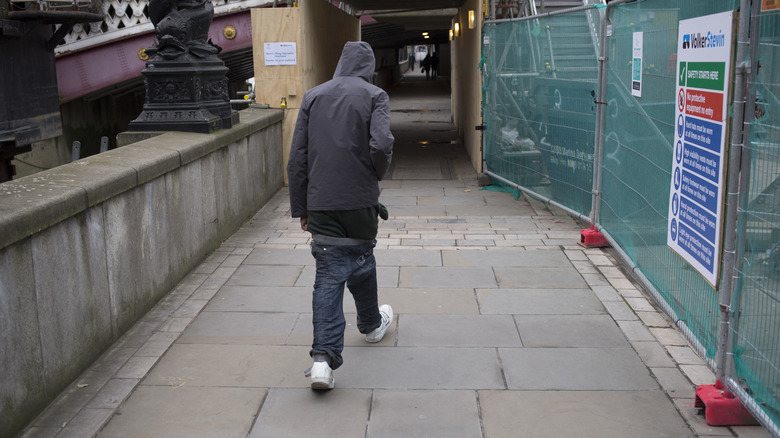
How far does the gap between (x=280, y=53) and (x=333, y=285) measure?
6909 mm

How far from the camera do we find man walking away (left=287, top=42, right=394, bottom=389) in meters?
4.14

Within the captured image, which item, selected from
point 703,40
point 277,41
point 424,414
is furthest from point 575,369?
point 277,41

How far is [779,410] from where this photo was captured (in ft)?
10.6

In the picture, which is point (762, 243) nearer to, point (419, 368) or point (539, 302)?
point (419, 368)

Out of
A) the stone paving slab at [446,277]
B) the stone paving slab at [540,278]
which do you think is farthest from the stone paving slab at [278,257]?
the stone paving slab at [540,278]

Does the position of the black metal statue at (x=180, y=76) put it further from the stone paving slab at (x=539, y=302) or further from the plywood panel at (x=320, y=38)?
the stone paving slab at (x=539, y=302)

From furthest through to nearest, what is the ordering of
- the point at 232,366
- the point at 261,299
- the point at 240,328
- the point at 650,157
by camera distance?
1. the point at 261,299
2. the point at 650,157
3. the point at 240,328
4. the point at 232,366

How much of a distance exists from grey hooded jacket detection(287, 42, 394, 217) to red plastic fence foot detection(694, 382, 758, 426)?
194 centimetres

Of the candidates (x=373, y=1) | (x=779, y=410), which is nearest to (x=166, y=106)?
(x=779, y=410)

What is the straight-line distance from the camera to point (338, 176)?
416 cm

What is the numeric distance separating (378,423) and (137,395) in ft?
4.28

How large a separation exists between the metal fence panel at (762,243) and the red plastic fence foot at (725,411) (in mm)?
118

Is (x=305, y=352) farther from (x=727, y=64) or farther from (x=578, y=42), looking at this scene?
(x=578, y=42)

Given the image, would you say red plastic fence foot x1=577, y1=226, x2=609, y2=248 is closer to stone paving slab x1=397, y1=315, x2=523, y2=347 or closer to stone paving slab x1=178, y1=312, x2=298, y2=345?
stone paving slab x1=397, y1=315, x2=523, y2=347
